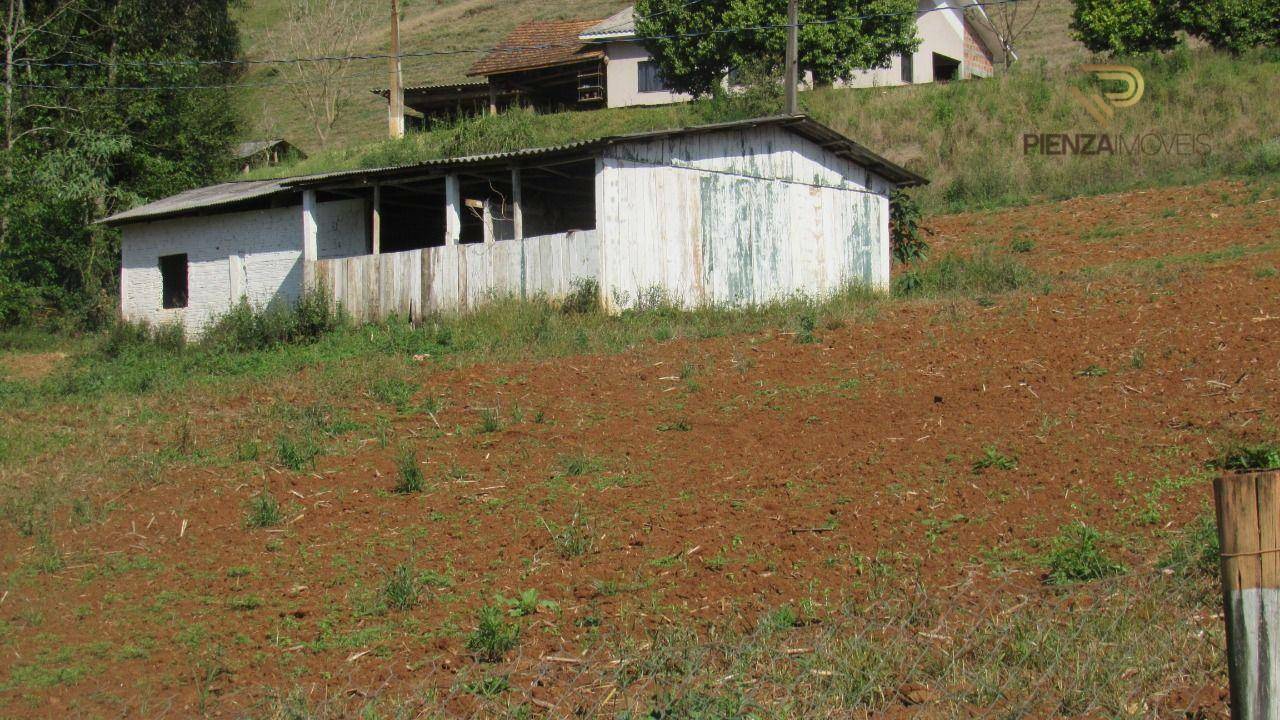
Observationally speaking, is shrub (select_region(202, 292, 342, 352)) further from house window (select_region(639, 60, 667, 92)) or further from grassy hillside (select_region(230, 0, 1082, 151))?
grassy hillside (select_region(230, 0, 1082, 151))

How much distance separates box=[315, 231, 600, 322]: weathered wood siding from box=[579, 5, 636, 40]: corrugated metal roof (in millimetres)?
22852

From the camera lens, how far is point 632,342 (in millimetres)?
14961

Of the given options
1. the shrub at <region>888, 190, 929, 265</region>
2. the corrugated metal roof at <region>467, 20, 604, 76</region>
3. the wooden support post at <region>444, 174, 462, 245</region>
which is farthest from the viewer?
the corrugated metal roof at <region>467, 20, 604, 76</region>

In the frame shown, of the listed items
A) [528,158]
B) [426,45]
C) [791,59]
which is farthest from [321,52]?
[528,158]

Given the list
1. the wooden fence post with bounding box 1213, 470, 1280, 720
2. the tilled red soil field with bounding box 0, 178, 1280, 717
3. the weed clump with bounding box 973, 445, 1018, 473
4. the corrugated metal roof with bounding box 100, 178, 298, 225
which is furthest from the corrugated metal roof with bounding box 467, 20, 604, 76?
the wooden fence post with bounding box 1213, 470, 1280, 720

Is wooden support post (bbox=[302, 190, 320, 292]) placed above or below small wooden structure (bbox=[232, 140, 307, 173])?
below

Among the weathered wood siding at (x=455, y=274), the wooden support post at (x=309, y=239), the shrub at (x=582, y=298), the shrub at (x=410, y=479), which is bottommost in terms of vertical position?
the shrub at (x=410, y=479)

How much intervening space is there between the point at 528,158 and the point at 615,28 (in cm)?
2528

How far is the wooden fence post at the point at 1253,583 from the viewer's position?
10.5 feet

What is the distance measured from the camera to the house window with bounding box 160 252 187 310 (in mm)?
23672

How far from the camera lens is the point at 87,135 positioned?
2748 cm

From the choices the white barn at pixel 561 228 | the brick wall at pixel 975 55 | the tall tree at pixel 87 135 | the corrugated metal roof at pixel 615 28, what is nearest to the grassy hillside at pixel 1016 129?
the tall tree at pixel 87 135

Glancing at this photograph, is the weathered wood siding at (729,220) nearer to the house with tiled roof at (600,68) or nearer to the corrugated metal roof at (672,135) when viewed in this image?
the corrugated metal roof at (672,135)

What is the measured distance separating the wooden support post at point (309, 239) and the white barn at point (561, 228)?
41 mm
